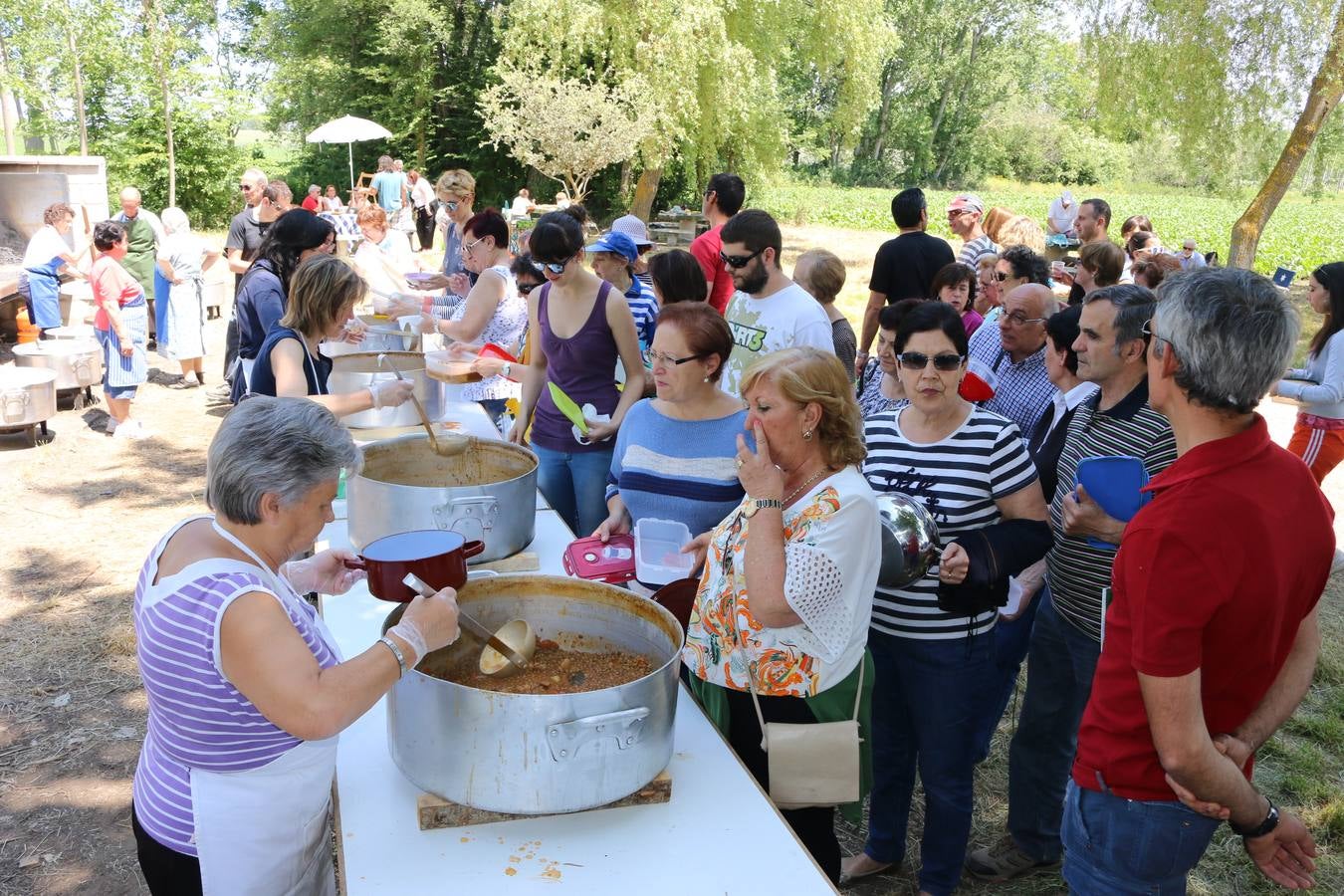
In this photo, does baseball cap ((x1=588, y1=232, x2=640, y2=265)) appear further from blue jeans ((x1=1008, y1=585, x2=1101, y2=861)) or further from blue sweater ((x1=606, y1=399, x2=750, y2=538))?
blue jeans ((x1=1008, y1=585, x2=1101, y2=861))

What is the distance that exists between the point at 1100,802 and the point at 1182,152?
13383 millimetres

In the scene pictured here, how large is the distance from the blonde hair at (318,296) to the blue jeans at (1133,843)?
2.59 metres

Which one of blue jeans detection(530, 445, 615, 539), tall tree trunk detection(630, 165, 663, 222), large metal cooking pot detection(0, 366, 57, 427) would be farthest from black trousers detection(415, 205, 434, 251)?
blue jeans detection(530, 445, 615, 539)

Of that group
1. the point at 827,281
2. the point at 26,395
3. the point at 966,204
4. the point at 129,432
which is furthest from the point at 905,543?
the point at 129,432

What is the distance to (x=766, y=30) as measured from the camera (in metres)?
19.1

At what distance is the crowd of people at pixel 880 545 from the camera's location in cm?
154

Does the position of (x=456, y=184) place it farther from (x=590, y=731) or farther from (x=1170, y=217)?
(x=1170, y=217)

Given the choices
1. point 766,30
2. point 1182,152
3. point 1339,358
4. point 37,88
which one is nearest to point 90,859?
point 1339,358

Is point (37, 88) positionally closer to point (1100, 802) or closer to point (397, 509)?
point (397, 509)

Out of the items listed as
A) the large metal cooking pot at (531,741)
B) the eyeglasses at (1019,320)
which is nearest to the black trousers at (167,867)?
the large metal cooking pot at (531,741)

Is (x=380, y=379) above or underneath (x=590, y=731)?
above

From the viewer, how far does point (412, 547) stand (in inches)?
71.9

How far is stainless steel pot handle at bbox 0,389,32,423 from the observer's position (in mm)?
6820

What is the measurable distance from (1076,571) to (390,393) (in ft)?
7.20
